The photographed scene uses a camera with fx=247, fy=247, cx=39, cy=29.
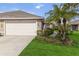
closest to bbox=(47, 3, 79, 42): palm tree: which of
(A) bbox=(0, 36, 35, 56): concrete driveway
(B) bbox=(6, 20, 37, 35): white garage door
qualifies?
(B) bbox=(6, 20, 37, 35): white garage door

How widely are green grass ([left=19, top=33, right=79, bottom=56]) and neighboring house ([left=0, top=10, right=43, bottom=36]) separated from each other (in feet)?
2.63

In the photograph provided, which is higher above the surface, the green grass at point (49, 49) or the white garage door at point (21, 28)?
the white garage door at point (21, 28)

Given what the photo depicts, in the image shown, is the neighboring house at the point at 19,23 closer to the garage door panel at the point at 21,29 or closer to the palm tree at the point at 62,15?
the garage door panel at the point at 21,29

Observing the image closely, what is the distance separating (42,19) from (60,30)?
97 centimetres

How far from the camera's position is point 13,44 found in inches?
439

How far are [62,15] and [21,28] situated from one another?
2.08 m

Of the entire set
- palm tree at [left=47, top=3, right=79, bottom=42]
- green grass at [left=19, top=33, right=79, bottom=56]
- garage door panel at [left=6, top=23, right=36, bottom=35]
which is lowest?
green grass at [left=19, top=33, right=79, bottom=56]

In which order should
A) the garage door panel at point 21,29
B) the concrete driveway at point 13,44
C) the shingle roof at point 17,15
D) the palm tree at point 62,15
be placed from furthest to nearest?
the garage door panel at point 21,29 < the shingle roof at point 17,15 < the palm tree at point 62,15 < the concrete driveway at point 13,44

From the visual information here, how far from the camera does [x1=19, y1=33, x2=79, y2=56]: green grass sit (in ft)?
33.1

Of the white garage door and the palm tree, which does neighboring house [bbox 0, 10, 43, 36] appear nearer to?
the white garage door

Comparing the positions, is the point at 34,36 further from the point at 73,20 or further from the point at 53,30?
the point at 73,20

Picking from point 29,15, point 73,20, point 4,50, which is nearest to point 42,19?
point 29,15

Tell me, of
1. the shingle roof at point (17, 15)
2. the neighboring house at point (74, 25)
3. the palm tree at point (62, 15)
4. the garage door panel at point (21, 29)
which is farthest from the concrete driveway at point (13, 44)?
the neighboring house at point (74, 25)

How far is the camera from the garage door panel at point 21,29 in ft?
38.3
